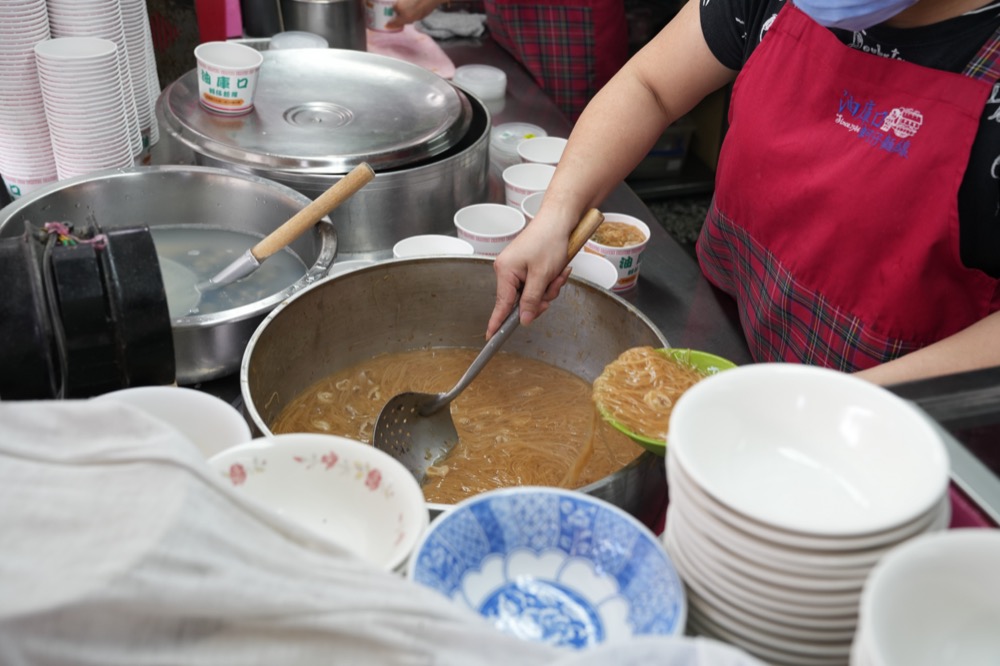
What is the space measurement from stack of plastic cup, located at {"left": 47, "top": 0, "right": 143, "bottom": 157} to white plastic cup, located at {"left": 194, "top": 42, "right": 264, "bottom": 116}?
179 millimetres

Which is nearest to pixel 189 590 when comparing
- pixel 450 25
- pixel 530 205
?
pixel 530 205

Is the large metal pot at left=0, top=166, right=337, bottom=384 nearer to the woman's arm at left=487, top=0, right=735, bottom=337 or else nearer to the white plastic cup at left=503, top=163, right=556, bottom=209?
the woman's arm at left=487, top=0, right=735, bottom=337

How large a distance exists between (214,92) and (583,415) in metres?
1.28

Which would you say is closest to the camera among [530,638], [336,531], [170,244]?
[530,638]

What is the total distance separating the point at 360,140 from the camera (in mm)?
2254

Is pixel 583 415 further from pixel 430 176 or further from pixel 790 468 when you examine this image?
pixel 790 468

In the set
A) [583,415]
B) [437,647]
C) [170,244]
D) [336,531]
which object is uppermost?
[437,647]

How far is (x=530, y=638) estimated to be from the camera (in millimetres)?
900

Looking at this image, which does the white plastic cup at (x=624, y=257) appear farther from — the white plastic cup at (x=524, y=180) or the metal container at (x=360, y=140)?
the metal container at (x=360, y=140)

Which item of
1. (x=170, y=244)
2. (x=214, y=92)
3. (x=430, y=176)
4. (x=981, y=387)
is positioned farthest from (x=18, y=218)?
(x=981, y=387)

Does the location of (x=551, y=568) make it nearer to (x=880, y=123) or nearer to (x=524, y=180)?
(x=880, y=123)

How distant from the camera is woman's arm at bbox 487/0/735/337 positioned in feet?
6.17

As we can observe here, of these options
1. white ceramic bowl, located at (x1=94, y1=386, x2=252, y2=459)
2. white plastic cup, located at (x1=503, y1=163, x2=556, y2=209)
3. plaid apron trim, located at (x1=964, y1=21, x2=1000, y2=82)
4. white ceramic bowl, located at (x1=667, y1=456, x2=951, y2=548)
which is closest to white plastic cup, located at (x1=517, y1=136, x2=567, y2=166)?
white plastic cup, located at (x1=503, y1=163, x2=556, y2=209)

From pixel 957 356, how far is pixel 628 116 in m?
0.94
